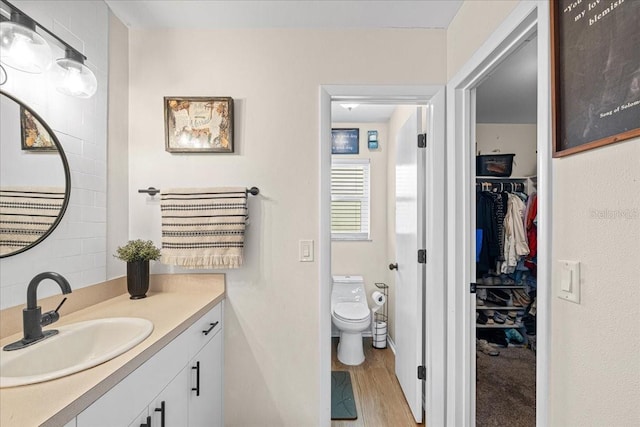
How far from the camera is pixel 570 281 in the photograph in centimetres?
84

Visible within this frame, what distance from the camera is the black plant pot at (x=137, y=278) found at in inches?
60.2

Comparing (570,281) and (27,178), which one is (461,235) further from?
(27,178)

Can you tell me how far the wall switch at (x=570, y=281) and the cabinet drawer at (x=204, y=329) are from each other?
1.34 m

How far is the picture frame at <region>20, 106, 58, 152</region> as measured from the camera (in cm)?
111

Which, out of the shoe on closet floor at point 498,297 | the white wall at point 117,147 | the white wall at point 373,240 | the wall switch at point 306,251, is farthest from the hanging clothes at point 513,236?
the white wall at point 117,147

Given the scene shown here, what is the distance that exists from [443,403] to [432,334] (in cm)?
38

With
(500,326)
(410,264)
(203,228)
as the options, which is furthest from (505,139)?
(203,228)

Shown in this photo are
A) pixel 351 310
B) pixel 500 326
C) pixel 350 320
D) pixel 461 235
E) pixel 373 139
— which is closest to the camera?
pixel 461 235

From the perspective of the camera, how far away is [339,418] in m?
1.93

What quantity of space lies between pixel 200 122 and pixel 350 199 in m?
1.95

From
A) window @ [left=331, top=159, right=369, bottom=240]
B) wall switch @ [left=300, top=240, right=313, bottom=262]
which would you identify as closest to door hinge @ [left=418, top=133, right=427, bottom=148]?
wall switch @ [left=300, top=240, right=313, bottom=262]

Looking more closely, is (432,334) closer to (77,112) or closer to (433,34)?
(433,34)

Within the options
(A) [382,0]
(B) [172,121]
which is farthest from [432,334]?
(B) [172,121]

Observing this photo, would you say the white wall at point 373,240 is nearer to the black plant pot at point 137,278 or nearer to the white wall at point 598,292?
the black plant pot at point 137,278
